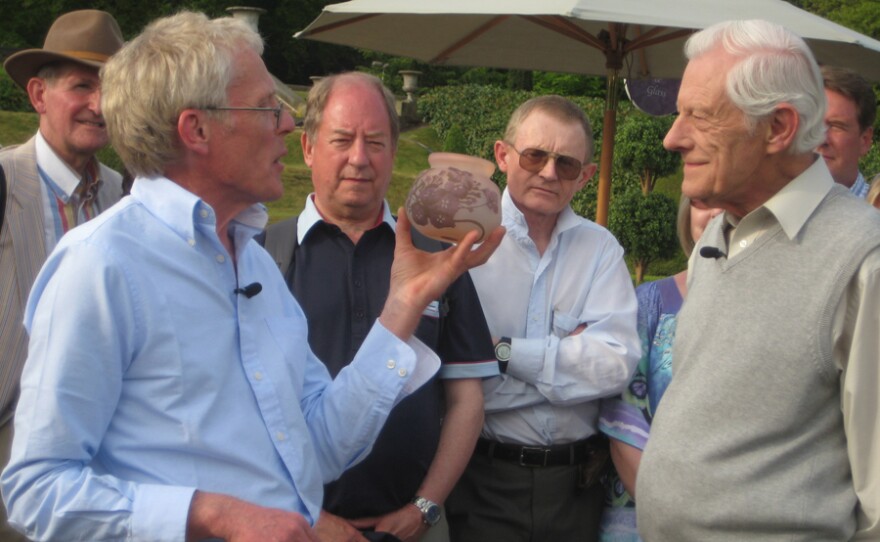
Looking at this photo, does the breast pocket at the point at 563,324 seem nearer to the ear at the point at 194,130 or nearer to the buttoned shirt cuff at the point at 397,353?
the buttoned shirt cuff at the point at 397,353

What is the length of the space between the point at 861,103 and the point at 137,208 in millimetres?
3133

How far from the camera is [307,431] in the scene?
2072 mm

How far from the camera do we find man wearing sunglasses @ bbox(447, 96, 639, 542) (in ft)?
9.80

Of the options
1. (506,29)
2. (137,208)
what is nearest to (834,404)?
(137,208)

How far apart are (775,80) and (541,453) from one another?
1443 mm

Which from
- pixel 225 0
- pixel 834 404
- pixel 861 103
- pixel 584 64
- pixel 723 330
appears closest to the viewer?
pixel 834 404

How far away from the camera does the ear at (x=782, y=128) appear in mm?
2135

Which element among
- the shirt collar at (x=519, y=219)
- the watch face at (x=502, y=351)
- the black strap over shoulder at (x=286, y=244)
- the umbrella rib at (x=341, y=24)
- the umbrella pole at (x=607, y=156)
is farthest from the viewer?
the umbrella pole at (x=607, y=156)

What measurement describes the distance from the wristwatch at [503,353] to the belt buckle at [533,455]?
0.90 ft

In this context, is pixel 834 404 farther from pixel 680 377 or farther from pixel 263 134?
pixel 263 134

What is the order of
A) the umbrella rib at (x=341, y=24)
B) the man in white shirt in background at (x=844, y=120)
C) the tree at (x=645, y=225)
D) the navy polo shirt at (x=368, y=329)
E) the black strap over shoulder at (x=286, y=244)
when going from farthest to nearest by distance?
1. the tree at (x=645, y=225)
2. the umbrella rib at (x=341, y=24)
3. the man in white shirt in background at (x=844, y=120)
4. the black strap over shoulder at (x=286, y=244)
5. the navy polo shirt at (x=368, y=329)

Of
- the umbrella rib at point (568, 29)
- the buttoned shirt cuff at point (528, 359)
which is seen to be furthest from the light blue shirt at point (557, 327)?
the umbrella rib at point (568, 29)

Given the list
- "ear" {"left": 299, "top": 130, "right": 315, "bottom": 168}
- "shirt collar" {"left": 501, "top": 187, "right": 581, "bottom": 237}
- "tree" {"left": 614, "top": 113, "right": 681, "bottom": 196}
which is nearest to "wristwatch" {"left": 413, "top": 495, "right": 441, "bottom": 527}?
"shirt collar" {"left": 501, "top": 187, "right": 581, "bottom": 237}

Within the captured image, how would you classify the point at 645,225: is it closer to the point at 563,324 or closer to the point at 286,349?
the point at 563,324
